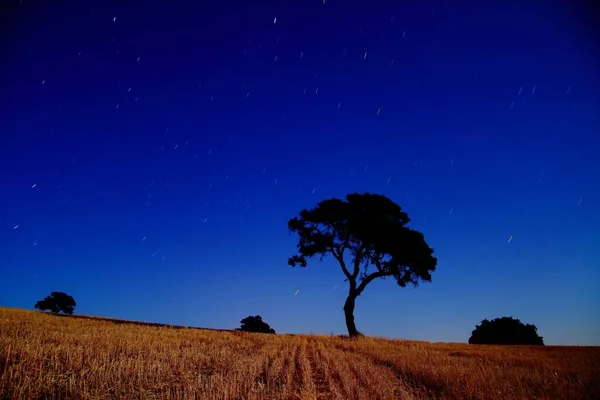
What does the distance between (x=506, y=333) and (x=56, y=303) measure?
94.2 meters

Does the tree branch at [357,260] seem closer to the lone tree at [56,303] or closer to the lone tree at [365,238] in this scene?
the lone tree at [365,238]

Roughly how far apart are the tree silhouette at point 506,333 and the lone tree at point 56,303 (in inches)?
3473

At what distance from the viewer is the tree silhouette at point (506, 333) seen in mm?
48188

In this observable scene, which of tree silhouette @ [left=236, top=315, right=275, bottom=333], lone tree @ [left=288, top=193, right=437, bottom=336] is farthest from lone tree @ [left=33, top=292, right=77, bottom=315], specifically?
lone tree @ [left=288, top=193, right=437, bottom=336]

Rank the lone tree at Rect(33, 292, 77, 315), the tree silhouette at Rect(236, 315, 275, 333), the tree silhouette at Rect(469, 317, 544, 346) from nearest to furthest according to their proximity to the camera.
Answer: the tree silhouette at Rect(469, 317, 544, 346) < the tree silhouette at Rect(236, 315, 275, 333) < the lone tree at Rect(33, 292, 77, 315)

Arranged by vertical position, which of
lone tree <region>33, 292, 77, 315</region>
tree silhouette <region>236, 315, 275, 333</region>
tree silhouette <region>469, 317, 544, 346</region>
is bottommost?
tree silhouette <region>469, 317, 544, 346</region>

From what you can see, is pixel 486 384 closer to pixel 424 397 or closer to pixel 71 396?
pixel 424 397

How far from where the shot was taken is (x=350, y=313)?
3534 cm

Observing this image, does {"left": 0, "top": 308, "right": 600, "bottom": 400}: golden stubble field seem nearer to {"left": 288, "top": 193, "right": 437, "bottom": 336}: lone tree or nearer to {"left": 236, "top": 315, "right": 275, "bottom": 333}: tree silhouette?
{"left": 288, "top": 193, "right": 437, "bottom": 336}: lone tree

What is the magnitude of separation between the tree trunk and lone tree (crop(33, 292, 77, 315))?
79.3 meters

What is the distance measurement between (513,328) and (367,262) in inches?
1110

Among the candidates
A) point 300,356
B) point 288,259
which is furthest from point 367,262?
point 300,356

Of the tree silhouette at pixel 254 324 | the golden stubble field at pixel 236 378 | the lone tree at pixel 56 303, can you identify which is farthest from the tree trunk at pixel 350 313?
the lone tree at pixel 56 303

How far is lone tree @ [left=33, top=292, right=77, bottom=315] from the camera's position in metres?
83.2
